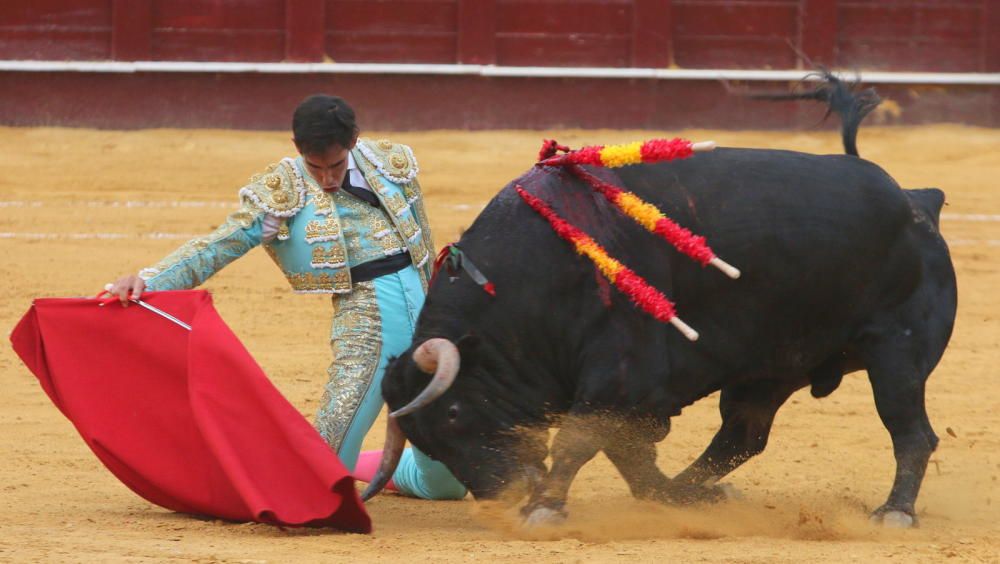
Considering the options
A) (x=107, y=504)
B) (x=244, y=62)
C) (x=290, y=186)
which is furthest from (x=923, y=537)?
(x=244, y=62)

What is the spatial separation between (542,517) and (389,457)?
1.55 ft

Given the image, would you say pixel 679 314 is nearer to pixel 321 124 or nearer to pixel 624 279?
pixel 624 279

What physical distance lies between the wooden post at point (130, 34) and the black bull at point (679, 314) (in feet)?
25.6

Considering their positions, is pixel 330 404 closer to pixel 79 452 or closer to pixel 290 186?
pixel 290 186

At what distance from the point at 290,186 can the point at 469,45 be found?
7.57 metres

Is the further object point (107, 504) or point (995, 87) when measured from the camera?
point (995, 87)

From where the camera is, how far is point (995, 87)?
11.7 meters

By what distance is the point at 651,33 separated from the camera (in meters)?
11.6

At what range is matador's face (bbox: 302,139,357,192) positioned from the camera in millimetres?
4020

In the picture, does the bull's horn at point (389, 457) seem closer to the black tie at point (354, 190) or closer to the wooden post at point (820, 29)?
the black tie at point (354, 190)

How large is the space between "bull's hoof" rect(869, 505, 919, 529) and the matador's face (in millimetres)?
1605

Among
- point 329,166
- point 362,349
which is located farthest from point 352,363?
point 329,166

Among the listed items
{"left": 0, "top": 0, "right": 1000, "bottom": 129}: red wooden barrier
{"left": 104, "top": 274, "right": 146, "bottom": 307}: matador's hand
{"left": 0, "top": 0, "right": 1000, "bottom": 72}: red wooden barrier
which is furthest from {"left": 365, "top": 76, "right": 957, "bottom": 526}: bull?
{"left": 0, "top": 0, "right": 1000, "bottom": 72}: red wooden barrier

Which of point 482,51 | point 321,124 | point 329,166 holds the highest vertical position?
A: point 321,124
